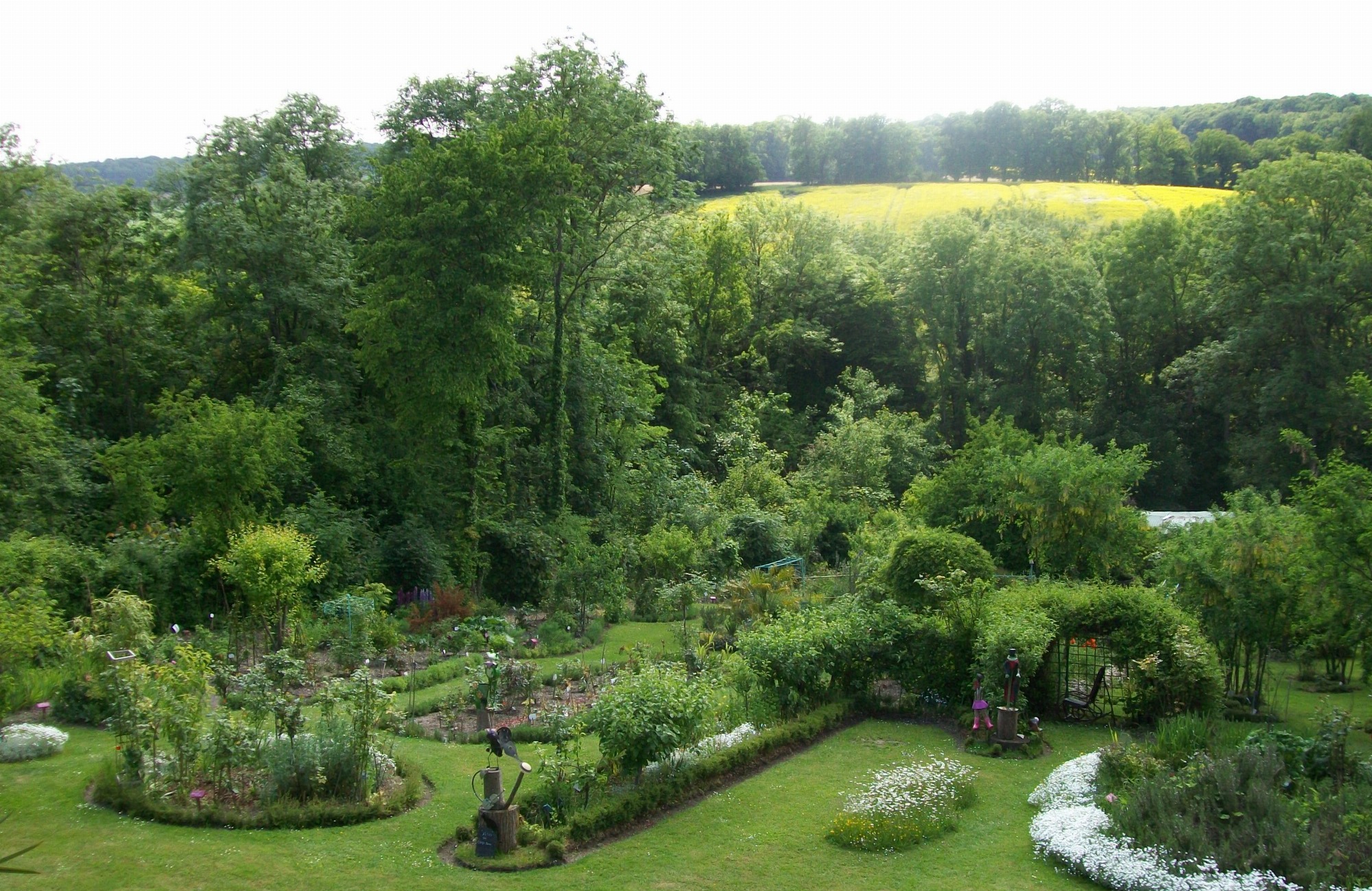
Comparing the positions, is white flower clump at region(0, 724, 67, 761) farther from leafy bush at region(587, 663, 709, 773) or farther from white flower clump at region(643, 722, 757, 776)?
white flower clump at region(643, 722, 757, 776)

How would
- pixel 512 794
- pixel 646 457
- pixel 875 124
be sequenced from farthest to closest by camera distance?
pixel 875 124 < pixel 646 457 < pixel 512 794

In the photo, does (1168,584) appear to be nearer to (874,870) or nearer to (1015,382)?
(874,870)

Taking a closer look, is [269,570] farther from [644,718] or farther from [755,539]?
[755,539]

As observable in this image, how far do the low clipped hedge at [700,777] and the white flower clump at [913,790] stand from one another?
153 cm

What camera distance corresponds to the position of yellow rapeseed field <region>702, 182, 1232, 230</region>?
60.6 meters

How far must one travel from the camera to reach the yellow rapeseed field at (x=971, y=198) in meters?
60.6

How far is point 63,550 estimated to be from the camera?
16734 millimetres

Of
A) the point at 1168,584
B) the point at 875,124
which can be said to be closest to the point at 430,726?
the point at 1168,584

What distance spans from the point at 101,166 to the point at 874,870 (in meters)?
40.9

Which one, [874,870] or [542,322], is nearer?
[874,870]

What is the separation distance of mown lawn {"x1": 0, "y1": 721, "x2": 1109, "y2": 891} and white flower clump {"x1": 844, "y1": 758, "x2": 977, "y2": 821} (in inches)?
12.1

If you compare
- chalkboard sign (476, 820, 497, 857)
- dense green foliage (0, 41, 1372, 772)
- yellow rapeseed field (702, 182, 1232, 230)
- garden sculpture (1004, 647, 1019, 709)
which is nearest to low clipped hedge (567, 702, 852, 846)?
dense green foliage (0, 41, 1372, 772)

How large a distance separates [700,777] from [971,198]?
207 feet

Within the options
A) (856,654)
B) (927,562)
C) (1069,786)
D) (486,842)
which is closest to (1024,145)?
(927,562)
